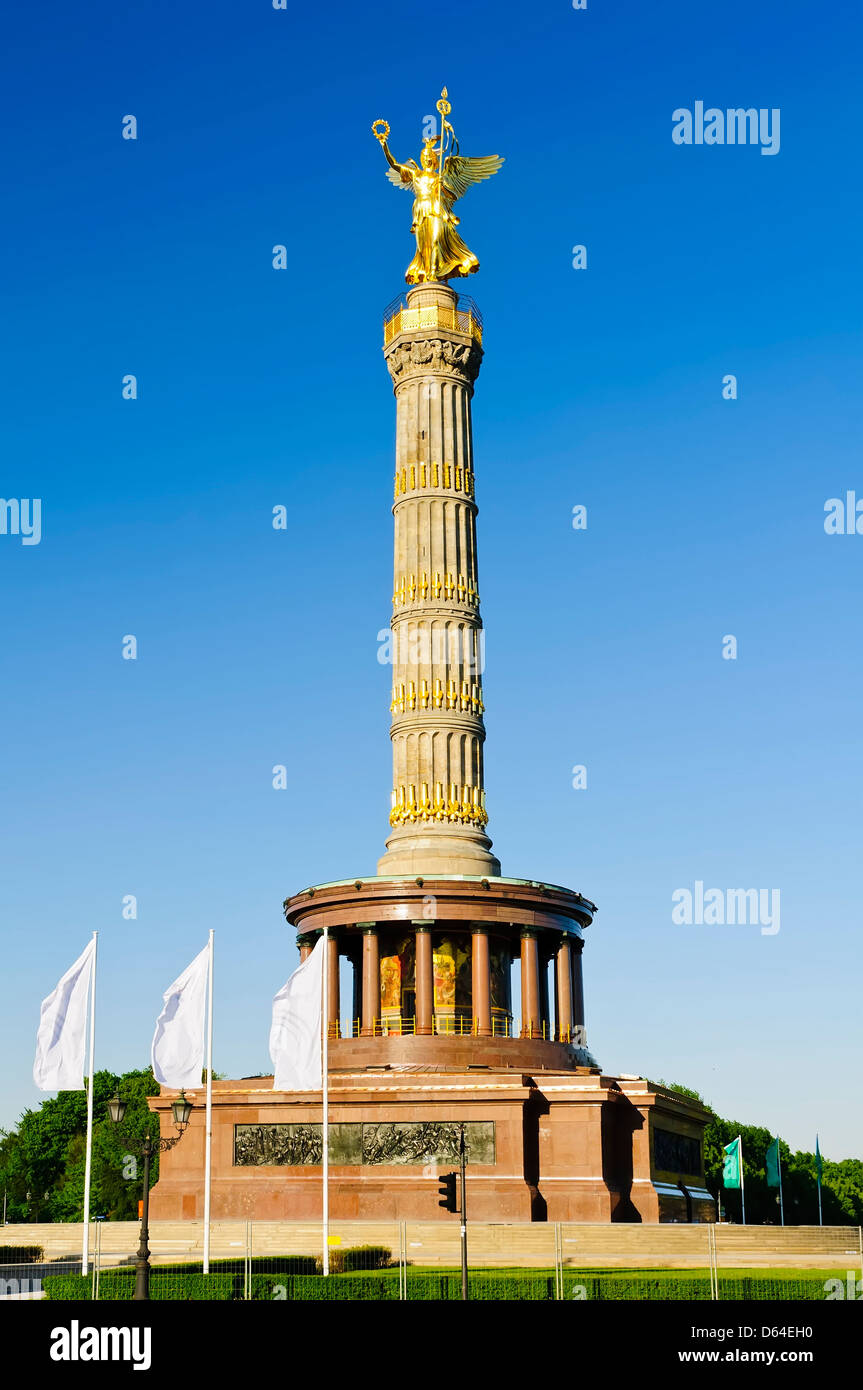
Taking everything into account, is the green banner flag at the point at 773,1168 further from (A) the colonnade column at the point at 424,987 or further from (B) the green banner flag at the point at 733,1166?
(A) the colonnade column at the point at 424,987

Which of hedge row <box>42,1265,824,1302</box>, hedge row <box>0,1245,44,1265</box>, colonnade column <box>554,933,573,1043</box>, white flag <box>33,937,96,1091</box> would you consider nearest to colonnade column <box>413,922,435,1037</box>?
colonnade column <box>554,933,573,1043</box>

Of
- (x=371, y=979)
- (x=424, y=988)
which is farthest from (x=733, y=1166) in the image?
(x=371, y=979)

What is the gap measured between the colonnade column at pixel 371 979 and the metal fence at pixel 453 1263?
25.2 ft

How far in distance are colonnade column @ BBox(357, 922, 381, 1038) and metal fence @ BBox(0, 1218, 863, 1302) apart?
7688 millimetres

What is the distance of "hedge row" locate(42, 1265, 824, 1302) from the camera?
24.8 meters

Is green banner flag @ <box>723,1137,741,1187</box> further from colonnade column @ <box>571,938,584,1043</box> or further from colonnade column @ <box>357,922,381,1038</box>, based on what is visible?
colonnade column @ <box>357,922,381,1038</box>

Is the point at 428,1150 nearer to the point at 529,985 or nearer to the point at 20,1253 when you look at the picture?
the point at 529,985

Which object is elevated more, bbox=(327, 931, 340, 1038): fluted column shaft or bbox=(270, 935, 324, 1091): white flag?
bbox=(327, 931, 340, 1038): fluted column shaft

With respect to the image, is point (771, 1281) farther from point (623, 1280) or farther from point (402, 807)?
point (402, 807)

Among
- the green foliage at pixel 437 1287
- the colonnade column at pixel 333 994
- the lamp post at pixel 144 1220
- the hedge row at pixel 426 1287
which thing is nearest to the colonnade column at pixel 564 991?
the colonnade column at pixel 333 994
